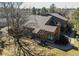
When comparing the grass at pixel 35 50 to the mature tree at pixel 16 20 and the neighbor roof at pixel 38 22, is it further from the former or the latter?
the neighbor roof at pixel 38 22

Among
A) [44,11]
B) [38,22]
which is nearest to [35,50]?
[38,22]

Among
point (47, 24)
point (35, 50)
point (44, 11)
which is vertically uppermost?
point (44, 11)

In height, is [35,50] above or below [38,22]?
below

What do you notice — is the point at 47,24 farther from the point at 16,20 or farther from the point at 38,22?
the point at 16,20

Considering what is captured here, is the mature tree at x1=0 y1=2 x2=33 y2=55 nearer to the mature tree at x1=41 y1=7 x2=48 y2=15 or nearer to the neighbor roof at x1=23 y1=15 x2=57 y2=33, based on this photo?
the neighbor roof at x1=23 y1=15 x2=57 y2=33

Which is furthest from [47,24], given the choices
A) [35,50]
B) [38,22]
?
[35,50]

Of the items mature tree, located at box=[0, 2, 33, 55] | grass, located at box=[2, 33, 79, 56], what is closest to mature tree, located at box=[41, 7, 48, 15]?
mature tree, located at box=[0, 2, 33, 55]
